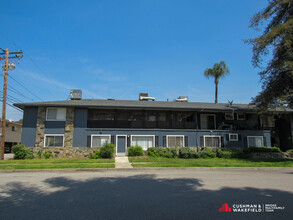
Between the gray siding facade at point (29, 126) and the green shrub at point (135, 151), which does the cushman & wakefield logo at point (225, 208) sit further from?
the gray siding facade at point (29, 126)

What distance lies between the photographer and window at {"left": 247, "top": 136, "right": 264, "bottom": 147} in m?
24.0

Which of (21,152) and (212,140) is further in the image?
(212,140)

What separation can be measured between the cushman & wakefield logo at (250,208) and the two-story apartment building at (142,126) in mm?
17248

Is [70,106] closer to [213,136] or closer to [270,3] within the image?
[213,136]

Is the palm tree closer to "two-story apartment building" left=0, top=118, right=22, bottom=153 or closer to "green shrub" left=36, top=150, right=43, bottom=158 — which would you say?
"green shrub" left=36, top=150, right=43, bottom=158

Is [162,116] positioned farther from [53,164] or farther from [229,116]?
[53,164]

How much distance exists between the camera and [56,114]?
861 inches

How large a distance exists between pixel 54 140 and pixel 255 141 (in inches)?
865

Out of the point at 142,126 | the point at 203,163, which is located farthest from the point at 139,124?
the point at 203,163

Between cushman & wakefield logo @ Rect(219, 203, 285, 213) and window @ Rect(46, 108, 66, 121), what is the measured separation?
19.8 metres

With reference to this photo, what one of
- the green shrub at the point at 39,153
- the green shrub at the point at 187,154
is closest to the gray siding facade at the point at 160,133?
the green shrub at the point at 187,154

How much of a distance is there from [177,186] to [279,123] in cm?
2561

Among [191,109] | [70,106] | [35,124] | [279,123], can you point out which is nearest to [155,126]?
[191,109]

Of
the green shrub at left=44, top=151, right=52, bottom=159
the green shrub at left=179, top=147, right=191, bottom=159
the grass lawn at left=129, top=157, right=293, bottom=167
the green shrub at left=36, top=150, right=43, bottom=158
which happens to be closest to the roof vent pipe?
the green shrub at left=179, top=147, right=191, bottom=159
